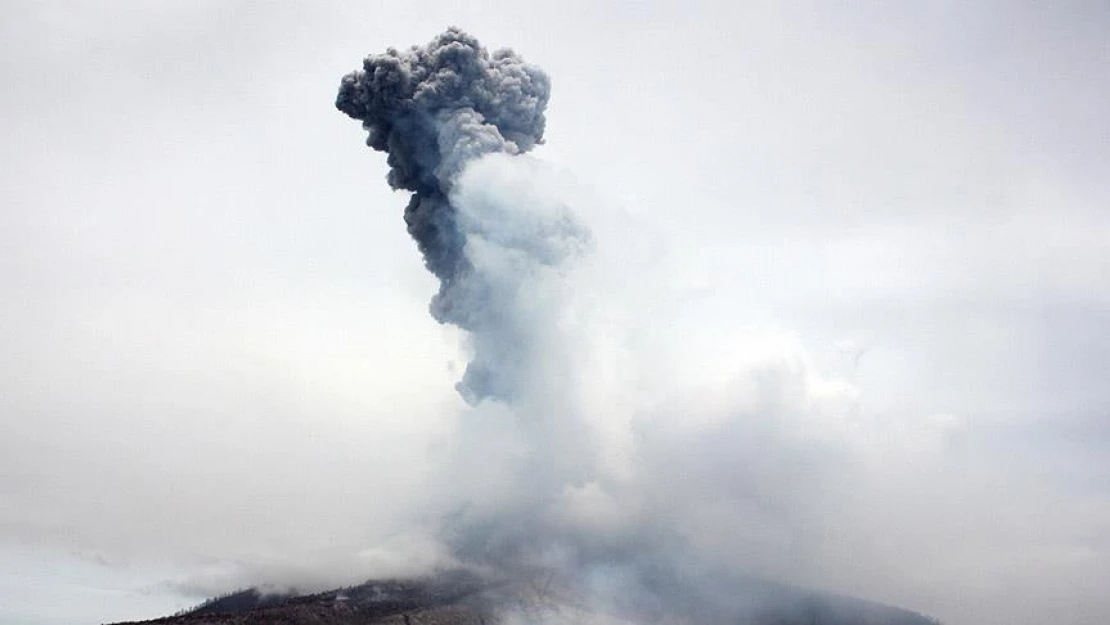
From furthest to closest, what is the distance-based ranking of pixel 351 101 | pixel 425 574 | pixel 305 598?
pixel 425 574, pixel 305 598, pixel 351 101

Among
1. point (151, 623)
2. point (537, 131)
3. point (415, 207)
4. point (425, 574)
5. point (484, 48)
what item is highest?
point (484, 48)

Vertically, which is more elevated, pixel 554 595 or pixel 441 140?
pixel 441 140

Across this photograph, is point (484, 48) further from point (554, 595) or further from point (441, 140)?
point (554, 595)

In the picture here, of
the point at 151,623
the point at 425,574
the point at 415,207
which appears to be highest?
the point at 415,207

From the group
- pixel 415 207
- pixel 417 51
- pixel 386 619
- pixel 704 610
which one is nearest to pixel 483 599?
pixel 386 619

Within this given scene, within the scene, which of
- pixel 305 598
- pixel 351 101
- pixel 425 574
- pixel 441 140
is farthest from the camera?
pixel 425 574

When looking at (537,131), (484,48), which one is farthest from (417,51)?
(537,131)

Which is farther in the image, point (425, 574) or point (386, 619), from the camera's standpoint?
point (425, 574)

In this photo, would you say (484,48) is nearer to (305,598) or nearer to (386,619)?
(386,619)

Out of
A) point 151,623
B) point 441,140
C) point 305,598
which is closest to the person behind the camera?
point 151,623
